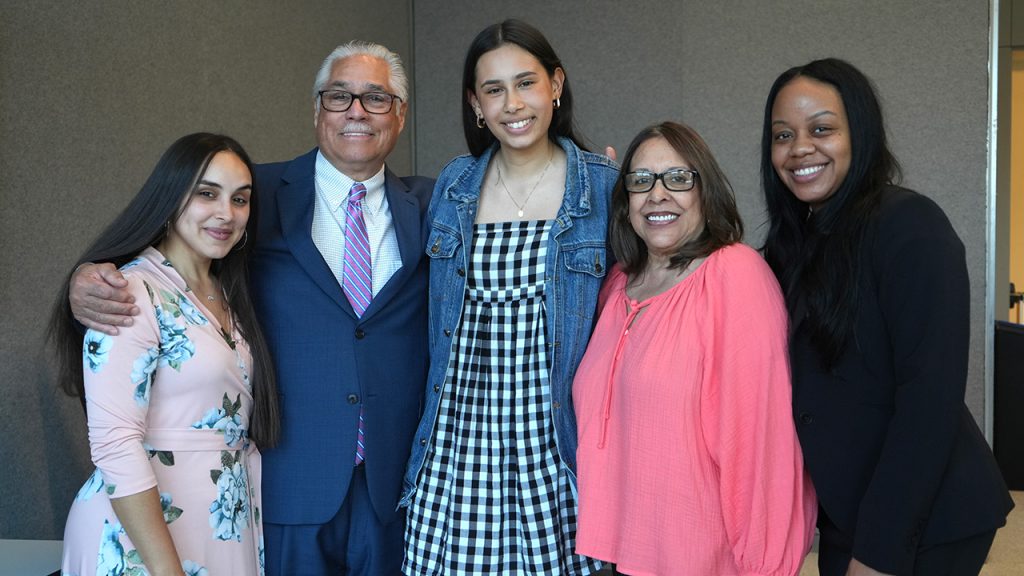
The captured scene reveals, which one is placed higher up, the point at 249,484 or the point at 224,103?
the point at 224,103

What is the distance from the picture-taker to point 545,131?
7.13 feet

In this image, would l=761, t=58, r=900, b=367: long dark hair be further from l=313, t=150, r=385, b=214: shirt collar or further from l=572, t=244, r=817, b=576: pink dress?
l=313, t=150, r=385, b=214: shirt collar

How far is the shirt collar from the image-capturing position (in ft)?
7.15

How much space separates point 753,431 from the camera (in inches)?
67.1

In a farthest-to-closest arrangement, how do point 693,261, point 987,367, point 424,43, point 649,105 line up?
point 424,43
point 649,105
point 987,367
point 693,261

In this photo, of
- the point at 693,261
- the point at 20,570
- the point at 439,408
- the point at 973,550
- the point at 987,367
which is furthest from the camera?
the point at 987,367

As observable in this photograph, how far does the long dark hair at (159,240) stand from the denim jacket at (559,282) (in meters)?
0.37

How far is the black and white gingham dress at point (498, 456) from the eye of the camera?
1.98 m

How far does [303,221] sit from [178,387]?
57 cm

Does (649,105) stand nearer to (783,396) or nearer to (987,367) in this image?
(987,367)

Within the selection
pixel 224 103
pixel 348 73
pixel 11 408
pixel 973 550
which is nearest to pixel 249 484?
pixel 11 408

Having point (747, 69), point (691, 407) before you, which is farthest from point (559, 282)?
A: point (747, 69)

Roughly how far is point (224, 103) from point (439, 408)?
5.87 ft

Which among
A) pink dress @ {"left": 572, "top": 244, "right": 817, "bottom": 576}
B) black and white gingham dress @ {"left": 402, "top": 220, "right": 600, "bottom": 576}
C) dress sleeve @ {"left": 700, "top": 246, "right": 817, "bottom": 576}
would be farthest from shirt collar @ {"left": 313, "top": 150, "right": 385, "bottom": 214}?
dress sleeve @ {"left": 700, "top": 246, "right": 817, "bottom": 576}
